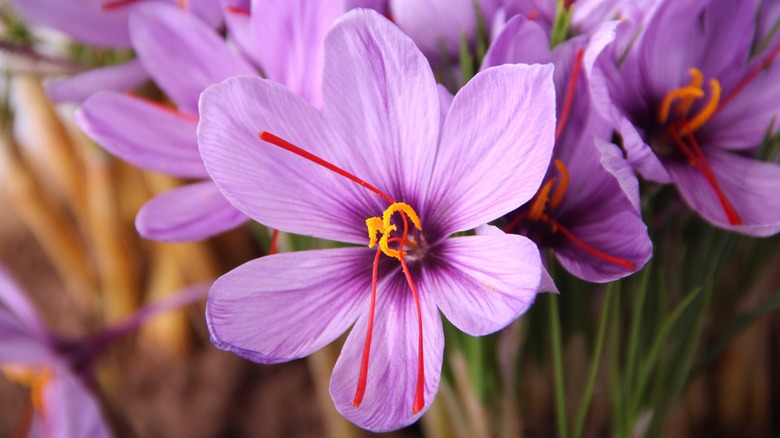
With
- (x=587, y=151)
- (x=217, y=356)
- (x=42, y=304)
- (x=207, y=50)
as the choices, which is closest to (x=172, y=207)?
(x=207, y=50)

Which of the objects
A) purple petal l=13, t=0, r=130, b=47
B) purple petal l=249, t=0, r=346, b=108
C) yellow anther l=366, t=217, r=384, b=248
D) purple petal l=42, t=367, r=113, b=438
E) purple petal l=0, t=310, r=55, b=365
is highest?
purple petal l=249, t=0, r=346, b=108

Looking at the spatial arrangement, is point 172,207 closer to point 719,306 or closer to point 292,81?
point 292,81

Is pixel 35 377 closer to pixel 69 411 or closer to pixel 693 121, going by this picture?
pixel 69 411

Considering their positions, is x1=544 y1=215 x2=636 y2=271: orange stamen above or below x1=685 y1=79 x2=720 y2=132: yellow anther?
below

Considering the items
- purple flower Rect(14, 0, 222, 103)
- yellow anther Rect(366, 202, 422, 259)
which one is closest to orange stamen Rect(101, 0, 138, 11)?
purple flower Rect(14, 0, 222, 103)

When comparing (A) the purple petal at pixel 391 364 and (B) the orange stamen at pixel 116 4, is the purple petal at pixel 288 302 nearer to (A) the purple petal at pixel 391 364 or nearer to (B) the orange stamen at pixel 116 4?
(A) the purple petal at pixel 391 364

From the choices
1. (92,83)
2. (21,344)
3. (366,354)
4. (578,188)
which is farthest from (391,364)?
(21,344)

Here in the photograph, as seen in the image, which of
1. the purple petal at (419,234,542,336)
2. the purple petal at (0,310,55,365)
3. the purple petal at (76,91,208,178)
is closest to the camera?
the purple petal at (419,234,542,336)

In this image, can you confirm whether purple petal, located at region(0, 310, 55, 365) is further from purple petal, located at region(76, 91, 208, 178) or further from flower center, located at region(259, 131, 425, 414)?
flower center, located at region(259, 131, 425, 414)

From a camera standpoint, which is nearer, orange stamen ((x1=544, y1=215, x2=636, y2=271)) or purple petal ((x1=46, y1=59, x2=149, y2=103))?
orange stamen ((x1=544, y1=215, x2=636, y2=271))
